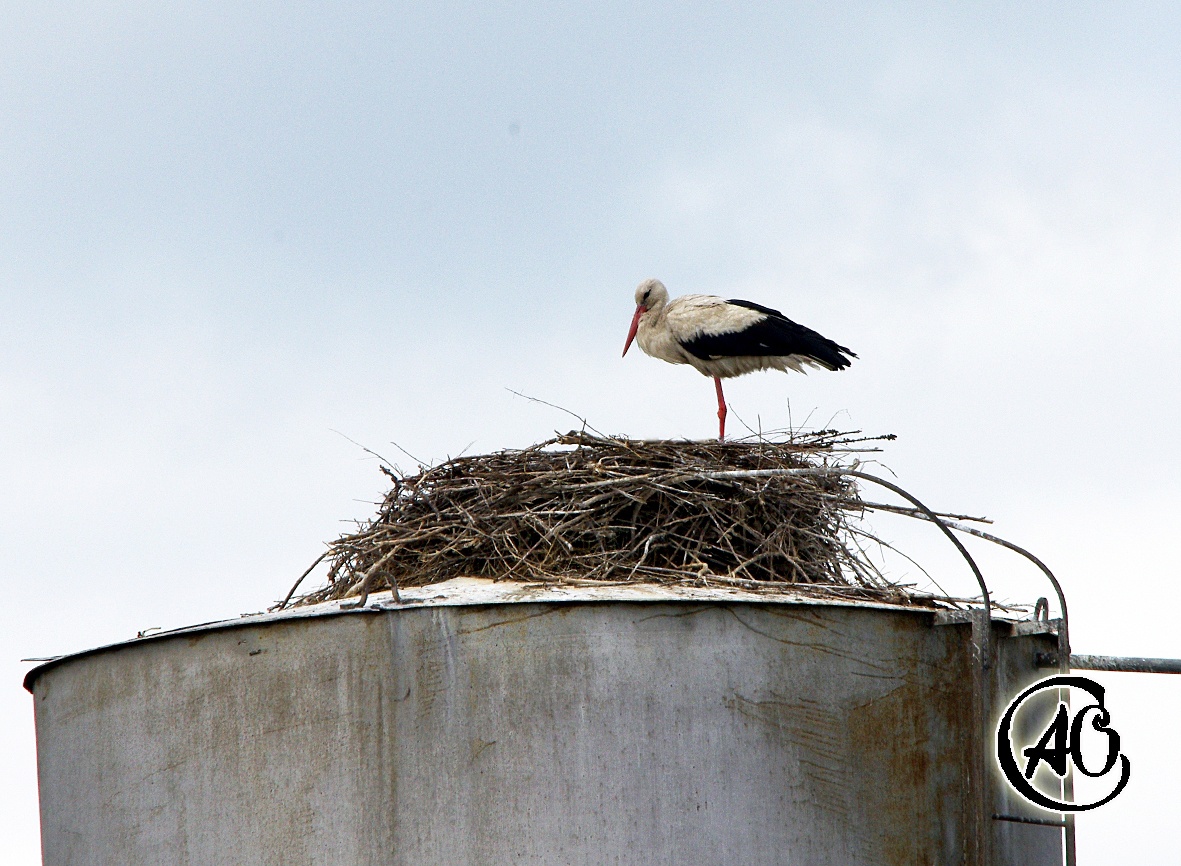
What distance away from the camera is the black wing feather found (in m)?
10.2

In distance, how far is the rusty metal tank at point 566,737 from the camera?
5445 mm

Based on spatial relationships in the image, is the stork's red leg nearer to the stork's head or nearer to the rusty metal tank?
Answer: the stork's head

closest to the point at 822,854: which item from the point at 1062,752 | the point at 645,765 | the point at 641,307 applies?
the point at 645,765

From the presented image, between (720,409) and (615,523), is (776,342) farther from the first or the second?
(615,523)

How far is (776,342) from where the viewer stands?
10242mm

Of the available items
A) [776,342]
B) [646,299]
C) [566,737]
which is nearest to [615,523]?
[566,737]

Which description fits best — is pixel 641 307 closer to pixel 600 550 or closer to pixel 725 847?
pixel 600 550

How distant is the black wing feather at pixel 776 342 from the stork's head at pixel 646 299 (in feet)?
2.53

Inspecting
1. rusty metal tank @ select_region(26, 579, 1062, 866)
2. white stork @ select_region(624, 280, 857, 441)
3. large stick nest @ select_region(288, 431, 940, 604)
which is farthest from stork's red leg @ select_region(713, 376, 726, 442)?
rusty metal tank @ select_region(26, 579, 1062, 866)

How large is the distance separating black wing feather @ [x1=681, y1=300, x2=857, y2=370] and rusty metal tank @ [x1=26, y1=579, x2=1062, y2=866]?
14.2 feet

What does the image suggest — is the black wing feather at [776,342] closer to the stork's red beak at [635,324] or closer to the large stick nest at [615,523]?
the stork's red beak at [635,324]

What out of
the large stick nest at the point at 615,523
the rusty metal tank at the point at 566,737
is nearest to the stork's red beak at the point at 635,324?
the large stick nest at the point at 615,523

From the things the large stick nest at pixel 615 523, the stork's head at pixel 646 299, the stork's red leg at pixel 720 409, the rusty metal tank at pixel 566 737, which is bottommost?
the rusty metal tank at pixel 566 737

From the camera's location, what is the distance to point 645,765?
5480 millimetres
